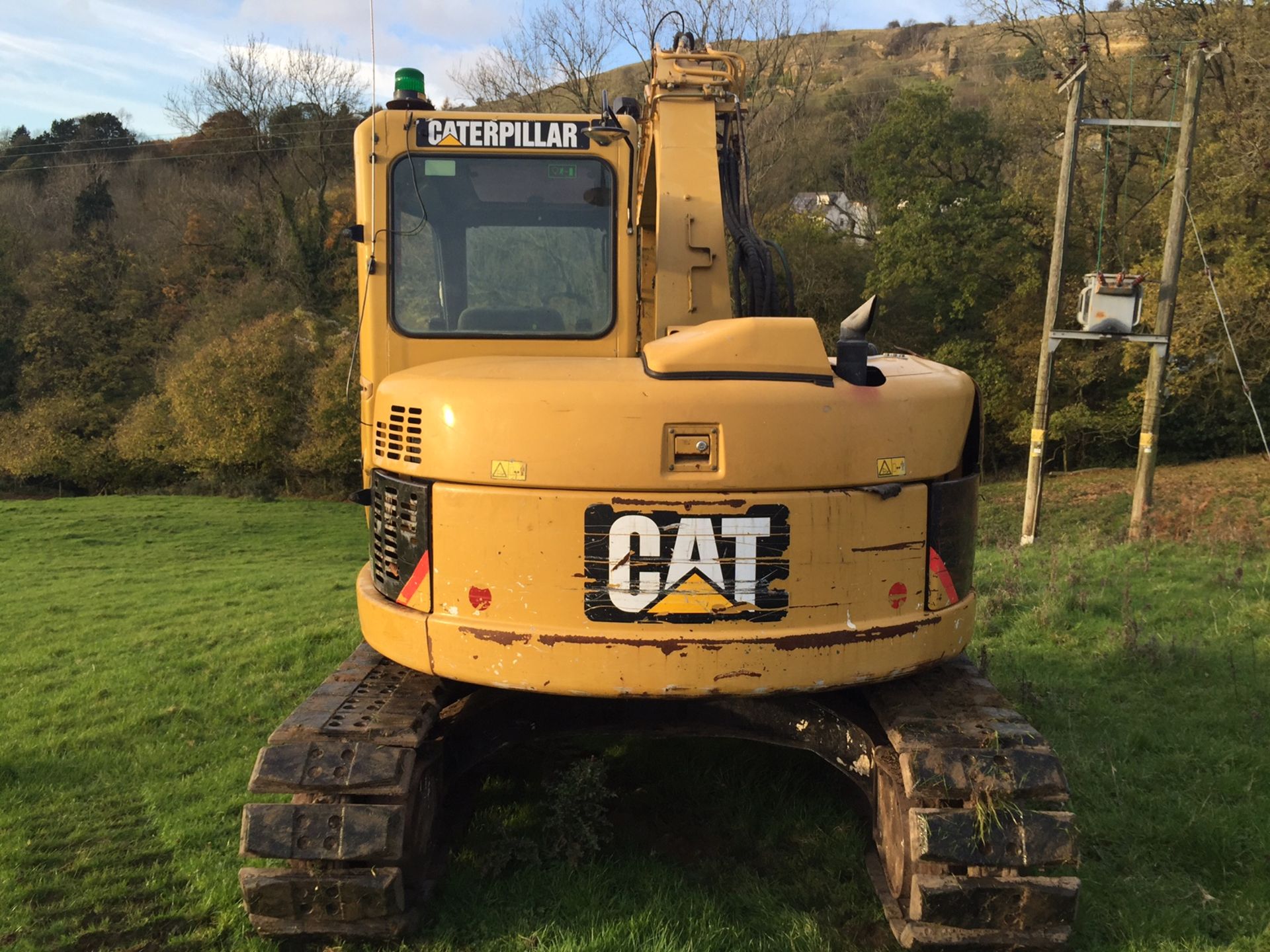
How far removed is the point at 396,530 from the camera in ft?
12.6

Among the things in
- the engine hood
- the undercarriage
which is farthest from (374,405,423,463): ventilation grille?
the undercarriage

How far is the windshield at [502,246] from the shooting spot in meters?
4.66

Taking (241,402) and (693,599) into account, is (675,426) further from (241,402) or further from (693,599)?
(241,402)

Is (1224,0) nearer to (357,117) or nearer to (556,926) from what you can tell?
(556,926)

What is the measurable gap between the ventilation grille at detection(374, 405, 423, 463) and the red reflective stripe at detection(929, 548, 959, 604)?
1.99 m

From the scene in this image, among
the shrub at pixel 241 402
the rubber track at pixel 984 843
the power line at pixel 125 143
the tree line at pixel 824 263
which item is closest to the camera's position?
the rubber track at pixel 984 843

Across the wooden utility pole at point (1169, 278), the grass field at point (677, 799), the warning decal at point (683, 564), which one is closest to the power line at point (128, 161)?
the wooden utility pole at point (1169, 278)

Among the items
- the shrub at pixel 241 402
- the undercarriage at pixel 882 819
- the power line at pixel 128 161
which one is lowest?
the shrub at pixel 241 402

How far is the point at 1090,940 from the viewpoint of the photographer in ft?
12.2

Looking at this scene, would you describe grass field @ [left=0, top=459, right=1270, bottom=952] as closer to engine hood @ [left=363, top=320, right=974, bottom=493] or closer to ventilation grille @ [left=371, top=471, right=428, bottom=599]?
ventilation grille @ [left=371, top=471, right=428, bottom=599]

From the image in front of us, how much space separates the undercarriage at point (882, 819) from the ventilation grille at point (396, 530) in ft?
1.80

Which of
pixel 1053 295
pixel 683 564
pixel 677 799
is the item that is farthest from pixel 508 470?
pixel 1053 295

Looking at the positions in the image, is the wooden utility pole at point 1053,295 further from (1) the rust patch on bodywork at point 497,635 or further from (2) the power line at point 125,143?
(2) the power line at point 125,143

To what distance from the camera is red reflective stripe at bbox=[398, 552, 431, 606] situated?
3.65 metres
